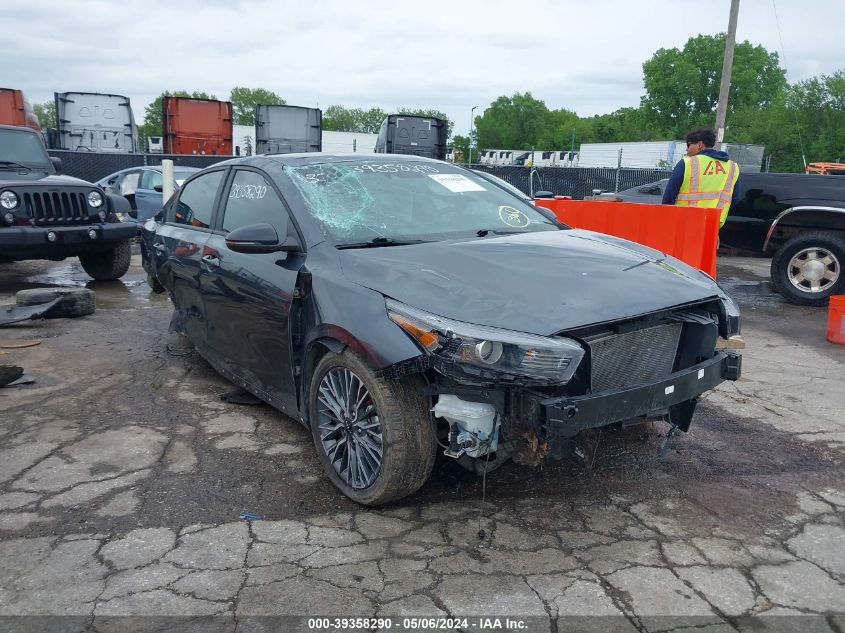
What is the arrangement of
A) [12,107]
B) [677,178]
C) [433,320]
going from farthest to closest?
[12,107], [677,178], [433,320]

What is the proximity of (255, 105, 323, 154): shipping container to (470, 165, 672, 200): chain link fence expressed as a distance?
5.32 m

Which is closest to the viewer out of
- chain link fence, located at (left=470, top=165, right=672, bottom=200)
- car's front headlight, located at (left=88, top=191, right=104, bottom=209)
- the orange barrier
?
the orange barrier

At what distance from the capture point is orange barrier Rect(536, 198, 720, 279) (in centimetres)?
706

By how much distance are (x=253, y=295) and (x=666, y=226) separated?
458 centimetres

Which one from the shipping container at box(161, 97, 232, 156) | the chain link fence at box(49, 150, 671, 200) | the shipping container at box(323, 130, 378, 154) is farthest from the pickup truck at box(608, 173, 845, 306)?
the shipping container at box(323, 130, 378, 154)

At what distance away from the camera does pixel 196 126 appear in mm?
22922

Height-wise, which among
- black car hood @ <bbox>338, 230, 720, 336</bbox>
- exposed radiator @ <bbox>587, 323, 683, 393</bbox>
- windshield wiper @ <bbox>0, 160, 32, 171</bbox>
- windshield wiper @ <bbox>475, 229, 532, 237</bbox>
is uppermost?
windshield wiper @ <bbox>0, 160, 32, 171</bbox>

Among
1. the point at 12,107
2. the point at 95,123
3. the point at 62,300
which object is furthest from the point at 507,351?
the point at 95,123

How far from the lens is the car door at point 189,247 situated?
16.2ft

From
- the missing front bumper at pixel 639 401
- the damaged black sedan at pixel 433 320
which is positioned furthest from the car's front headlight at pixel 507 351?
the missing front bumper at pixel 639 401

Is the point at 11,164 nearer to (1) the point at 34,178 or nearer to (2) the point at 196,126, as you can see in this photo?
(1) the point at 34,178

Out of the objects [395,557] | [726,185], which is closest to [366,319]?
[395,557]

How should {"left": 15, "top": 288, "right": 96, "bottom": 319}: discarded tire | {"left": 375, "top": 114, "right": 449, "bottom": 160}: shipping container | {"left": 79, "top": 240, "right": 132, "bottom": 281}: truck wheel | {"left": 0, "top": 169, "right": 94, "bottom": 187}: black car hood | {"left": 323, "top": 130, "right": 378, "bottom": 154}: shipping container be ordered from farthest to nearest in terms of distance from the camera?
{"left": 323, "top": 130, "right": 378, "bottom": 154}: shipping container
{"left": 375, "top": 114, "right": 449, "bottom": 160}: shipping container
{"left": 79, "top": 240, "right": 132, "bottom": 281}: truck wheel
{"left": 0, "top": 169, "right": 94, "bottom": 187}: black car hood
{"left": 15, "top": 288, "right": 96, "bottom": 319}: discarded tire

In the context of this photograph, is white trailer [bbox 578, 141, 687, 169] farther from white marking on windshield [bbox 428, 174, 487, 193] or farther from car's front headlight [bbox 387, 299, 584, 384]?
car's front headlight [bbox 387, 299, 584, 384]
